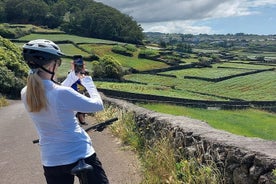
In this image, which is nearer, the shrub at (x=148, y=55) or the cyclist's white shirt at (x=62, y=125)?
the cyclist's white shirt at (x=62, y=125)

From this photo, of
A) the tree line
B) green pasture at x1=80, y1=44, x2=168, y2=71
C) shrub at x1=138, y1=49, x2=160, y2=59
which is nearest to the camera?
green pasture at x1=80, y1=44, x2=168, y2=71

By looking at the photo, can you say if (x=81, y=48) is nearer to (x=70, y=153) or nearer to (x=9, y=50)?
(x=9, y=50)

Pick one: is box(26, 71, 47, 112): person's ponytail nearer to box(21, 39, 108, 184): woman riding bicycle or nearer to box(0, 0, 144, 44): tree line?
box(21, 39, 108, 184): woman riding bicycle

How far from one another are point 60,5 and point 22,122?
142 m

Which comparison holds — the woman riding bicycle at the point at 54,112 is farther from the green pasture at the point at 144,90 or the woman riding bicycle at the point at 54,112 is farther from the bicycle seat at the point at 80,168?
the green pasture at the point at 144,90

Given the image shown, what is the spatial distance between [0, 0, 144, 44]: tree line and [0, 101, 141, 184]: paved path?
387ft

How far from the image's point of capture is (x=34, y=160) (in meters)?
8.99

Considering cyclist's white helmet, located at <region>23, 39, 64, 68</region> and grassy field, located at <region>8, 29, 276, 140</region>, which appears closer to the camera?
cyclist's white helmet, located at <region>23, 39, 64, 68</region>

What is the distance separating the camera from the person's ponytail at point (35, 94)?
3.67 metres

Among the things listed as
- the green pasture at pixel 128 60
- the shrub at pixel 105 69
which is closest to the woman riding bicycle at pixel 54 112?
the shrub at pixel 105 69

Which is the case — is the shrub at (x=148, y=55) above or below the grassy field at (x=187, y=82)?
above

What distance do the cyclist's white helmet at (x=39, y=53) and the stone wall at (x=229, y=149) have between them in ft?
7.45

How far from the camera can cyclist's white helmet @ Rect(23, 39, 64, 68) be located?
375 cm

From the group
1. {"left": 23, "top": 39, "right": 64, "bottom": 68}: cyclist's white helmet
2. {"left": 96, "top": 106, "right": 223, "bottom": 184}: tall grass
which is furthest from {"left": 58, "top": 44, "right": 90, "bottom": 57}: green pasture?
{"left": 23, "top": 39, "right": 64, "bottom": 68}: cyclist's white helmet
